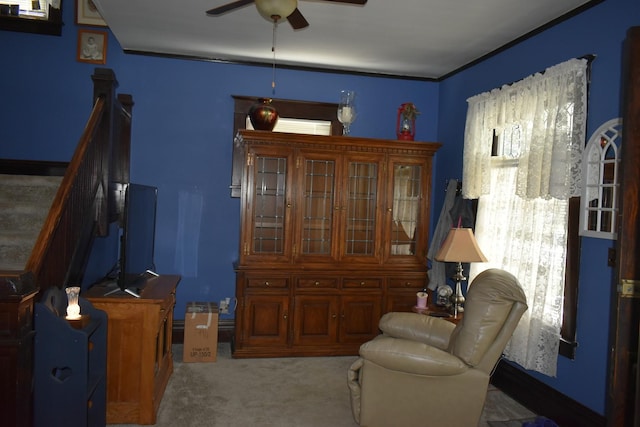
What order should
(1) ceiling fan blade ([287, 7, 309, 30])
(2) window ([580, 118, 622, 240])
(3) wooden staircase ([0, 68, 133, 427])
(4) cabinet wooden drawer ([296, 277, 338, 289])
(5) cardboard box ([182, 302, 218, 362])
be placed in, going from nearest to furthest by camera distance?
(3) wooden staircase ([0, 68, 133, 427]) < (1) ceiling fan blade ([287, 7, 309, 30]) < (2) window ([580, 118, 622, 240]) < (5) cardboard box ([182, 302, 218, 362]) < (4) cabinet wooden drawer ([296, 277, 338, 289])

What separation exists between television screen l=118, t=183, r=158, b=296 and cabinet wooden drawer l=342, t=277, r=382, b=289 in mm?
1696

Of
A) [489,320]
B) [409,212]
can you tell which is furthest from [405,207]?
[489,320]

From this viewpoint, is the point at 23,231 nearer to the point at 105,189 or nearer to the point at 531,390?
the point at 105,189

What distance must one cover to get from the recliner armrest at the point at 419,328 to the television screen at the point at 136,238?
5.47ft

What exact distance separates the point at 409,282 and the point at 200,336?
6.37 ft

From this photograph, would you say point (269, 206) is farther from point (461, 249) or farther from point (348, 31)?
point (461, 249)

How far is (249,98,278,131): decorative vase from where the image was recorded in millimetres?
4531

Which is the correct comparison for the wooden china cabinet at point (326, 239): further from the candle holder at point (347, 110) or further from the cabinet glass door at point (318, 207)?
the candle holder at point (347, 110)

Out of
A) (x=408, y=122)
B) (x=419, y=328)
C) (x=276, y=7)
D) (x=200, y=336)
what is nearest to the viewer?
(x=276, y=7)

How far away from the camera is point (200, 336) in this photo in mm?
4332

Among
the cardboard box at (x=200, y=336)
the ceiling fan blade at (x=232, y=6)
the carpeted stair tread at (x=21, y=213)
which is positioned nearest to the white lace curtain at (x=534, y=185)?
the ceiling fan blade at (x=232, y=6)

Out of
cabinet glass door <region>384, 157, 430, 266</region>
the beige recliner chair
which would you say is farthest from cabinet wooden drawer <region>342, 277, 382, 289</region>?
the beige recliner chair

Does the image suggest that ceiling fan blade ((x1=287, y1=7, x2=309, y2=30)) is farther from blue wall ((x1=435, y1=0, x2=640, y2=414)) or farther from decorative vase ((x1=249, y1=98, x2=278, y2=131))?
blue wall ((x1=435, y1=0, x2=640, y2=414))

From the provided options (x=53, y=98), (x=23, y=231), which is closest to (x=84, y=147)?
(x=23, y=231)
